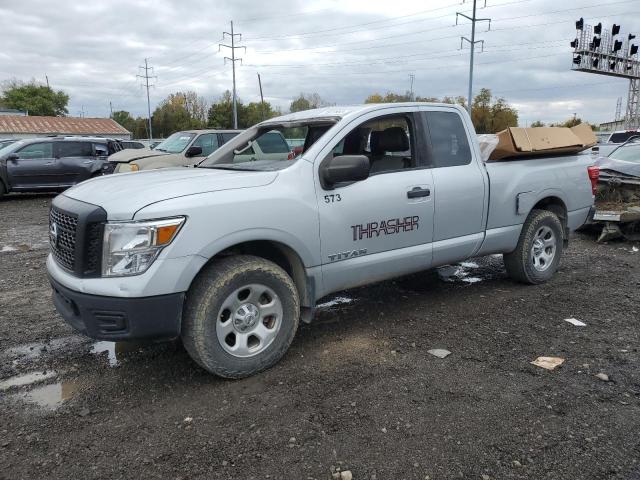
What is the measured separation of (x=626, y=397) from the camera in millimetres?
3436

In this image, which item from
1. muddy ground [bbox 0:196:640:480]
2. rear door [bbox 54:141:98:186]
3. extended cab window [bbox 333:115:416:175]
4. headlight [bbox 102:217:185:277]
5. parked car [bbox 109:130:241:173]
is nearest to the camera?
muddy ground [bbox 0:196:640:480]

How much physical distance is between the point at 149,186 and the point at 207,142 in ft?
29.2

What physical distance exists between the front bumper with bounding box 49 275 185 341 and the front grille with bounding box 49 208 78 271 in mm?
270

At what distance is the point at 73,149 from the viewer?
1559cm

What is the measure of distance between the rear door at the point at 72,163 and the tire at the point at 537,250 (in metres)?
13.1

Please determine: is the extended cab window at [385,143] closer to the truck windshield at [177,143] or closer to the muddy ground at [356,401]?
the muddy ground at [356,401]

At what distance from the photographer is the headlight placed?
320cm

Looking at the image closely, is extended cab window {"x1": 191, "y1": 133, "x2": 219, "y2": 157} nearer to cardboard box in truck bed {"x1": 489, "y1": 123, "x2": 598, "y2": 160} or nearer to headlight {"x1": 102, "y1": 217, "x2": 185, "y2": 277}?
cardboard box in truck bed {"x1": 489, "y1": 123, "x2": 598, "y2": 160}

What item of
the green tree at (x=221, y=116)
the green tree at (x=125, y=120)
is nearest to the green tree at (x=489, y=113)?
the green tree at (x=221, y=116)

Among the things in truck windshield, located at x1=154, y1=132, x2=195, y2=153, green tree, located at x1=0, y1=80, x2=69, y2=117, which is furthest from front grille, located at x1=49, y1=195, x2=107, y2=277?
green tree, located at x1=0, y1=80, x2=69, y2=117

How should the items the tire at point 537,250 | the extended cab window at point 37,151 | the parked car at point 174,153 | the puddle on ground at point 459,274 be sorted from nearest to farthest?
the tire at point 537,250 < the puddle on ground at point 459,274 < the parked car at point 174,153 < the extended cab window at point 37,151

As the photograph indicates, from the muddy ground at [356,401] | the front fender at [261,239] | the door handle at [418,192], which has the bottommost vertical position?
the muddy ground at [356,401]

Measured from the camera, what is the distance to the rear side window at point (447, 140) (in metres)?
4.86

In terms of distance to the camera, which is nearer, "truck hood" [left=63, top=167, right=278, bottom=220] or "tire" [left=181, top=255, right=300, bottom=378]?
"truck hood" [left=63, top=167, right=278, bottom=220]
